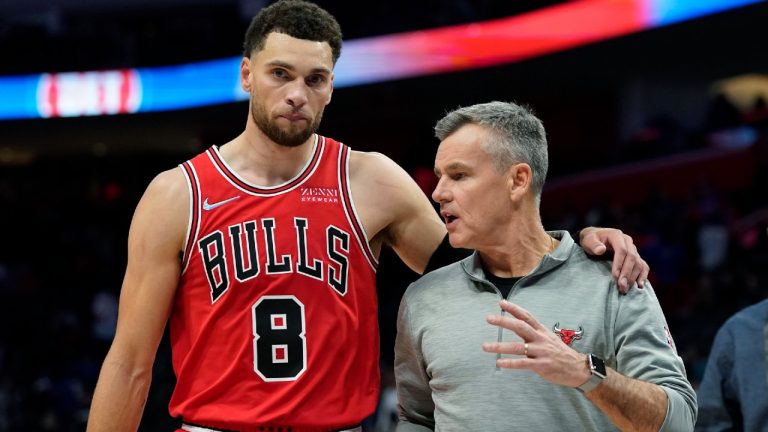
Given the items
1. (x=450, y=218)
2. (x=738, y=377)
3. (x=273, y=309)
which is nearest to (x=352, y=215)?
(x=273, y=309)

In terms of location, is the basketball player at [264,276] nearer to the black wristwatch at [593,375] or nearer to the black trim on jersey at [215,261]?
the black trim on jersey at [215,261]

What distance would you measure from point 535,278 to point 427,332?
0.34 metres

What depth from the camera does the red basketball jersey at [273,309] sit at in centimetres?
315

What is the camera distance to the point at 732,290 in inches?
361

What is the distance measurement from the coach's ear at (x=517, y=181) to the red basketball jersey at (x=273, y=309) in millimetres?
600

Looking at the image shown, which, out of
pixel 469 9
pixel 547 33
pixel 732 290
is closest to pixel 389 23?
pixel 469 9

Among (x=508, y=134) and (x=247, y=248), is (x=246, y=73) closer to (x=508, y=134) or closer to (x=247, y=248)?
(x=247, y=248)

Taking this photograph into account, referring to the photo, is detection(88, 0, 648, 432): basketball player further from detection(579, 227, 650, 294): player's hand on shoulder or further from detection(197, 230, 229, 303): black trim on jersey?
detection(579, 227, 650, 294): player's hand on shoulder

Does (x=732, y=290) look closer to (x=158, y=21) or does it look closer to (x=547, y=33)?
(x=547, y=33)

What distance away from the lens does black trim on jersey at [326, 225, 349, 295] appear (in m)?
3.24

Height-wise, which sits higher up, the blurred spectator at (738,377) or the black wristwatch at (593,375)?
the black wristwatch at (593,375)

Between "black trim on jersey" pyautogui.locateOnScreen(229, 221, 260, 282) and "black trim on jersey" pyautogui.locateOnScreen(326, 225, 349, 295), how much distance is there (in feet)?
0.74

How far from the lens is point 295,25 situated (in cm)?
325

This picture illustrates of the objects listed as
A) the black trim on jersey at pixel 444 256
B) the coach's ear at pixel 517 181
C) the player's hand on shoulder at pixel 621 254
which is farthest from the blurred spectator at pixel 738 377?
the coach's ear at pixel 517 181
